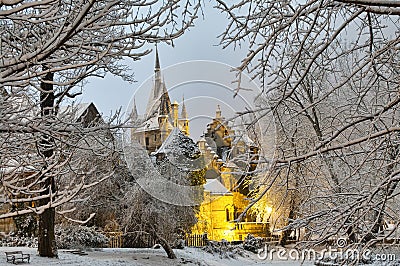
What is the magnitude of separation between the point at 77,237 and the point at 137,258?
310cm

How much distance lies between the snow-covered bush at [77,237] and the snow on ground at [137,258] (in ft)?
1.65

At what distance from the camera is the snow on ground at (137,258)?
46.6ft

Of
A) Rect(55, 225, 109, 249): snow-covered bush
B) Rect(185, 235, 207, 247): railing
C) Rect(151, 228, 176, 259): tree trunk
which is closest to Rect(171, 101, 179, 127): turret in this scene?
Rect(185, 235, 207, 247): railing

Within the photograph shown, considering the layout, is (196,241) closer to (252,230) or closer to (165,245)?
(165,245)

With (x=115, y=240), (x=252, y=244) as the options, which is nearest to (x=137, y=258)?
(x=115, y=240)

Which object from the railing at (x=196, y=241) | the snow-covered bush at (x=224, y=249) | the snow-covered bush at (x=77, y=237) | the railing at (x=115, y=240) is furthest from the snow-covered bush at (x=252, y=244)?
the snow-covered bush at (x=77, y=237)

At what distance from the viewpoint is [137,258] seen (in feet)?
56.7

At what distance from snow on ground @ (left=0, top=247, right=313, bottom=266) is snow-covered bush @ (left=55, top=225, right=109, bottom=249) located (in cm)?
50

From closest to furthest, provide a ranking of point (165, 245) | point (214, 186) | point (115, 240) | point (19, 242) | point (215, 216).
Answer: point (165, 245) → point (19, 242) → point (115, 240) → point (214, 186) → point (215, 216)

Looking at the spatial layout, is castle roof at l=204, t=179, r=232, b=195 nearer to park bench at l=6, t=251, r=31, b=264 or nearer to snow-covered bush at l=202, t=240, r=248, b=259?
snow-covered bush at l=202, t=240, r=248, b=259

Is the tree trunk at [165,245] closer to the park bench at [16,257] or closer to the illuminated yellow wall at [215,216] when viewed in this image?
the park bench at [16,257]

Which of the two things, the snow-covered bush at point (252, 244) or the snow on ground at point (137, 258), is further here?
the snow-covered bush at point (252, 244)

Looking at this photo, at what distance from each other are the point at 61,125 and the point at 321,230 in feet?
7.79

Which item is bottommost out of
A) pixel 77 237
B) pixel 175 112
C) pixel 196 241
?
pixel 196 241
